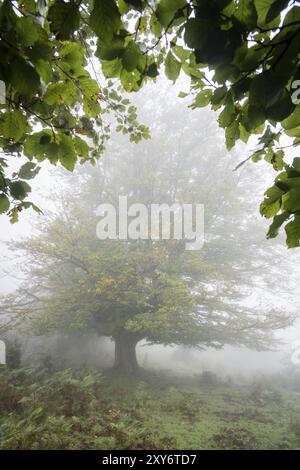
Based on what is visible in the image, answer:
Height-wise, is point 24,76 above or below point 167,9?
below

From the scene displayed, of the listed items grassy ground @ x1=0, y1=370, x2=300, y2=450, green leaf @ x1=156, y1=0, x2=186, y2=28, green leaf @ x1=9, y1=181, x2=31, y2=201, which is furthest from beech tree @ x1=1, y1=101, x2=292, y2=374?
green leaf @ x1=156, y1=0, x2=186, y2=28

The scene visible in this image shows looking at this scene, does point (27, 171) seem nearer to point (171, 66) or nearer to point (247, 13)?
point (171, 66)

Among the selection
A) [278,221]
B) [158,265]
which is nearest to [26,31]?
[278,221]

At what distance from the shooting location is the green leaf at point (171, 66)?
136 centimetres

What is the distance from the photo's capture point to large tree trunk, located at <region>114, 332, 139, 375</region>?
12984 millimetres

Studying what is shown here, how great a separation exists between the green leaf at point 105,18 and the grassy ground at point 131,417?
6.18m

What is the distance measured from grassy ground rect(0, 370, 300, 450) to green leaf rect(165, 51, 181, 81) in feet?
19.9

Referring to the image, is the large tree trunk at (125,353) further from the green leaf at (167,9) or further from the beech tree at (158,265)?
the green leaf at (167,9)

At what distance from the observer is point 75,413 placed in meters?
7.05

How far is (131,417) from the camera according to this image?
7.56 m

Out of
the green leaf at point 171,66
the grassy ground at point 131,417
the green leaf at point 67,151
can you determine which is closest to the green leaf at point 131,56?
the green leaf at point 171,66

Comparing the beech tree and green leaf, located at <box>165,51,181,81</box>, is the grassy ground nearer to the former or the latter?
the beech tree

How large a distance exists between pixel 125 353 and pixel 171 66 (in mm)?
13439
